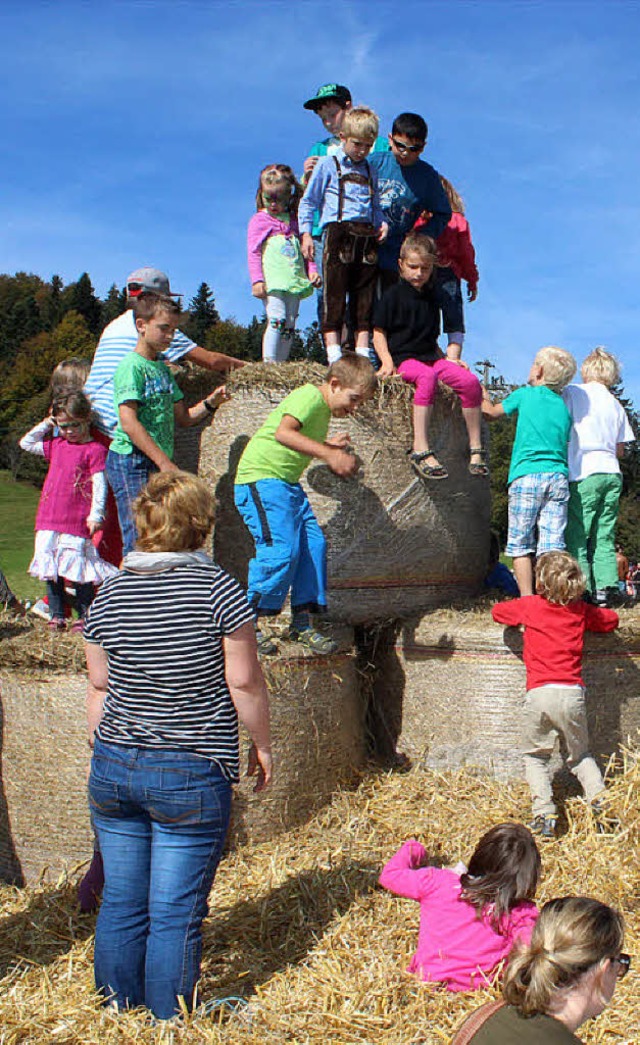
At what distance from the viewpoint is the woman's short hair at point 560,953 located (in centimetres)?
217

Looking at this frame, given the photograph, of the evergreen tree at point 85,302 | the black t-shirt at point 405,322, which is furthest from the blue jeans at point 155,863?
the evergreen tree at point 85,302

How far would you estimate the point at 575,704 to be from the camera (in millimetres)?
4637

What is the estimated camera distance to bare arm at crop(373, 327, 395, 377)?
5883mm

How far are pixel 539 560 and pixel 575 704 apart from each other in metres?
0.71

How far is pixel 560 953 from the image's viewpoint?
7.25 ft

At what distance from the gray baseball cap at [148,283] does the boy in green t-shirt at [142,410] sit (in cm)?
11

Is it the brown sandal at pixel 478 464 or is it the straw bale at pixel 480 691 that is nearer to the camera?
the straw bale at pixel 480 691

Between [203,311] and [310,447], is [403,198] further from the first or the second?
[203,311]

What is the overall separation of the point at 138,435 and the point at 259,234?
105 inches

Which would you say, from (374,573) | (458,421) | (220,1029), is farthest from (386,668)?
(220,1029)

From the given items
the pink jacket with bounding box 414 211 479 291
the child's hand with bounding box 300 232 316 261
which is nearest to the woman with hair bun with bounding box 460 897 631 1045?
the child's hand with bounding box 300 232 316 261

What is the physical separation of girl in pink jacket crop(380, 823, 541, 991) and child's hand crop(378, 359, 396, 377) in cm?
296

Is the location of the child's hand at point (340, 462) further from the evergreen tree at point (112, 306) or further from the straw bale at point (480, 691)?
the evergreen tree at point (112, 306)

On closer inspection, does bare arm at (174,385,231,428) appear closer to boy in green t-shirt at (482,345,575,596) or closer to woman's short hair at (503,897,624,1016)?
boy in green t-shirt at (482,345,575,596)
